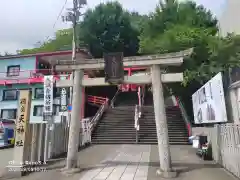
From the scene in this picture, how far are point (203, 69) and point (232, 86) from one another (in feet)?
11.0

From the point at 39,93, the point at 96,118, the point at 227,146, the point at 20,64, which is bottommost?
the point at 227,146

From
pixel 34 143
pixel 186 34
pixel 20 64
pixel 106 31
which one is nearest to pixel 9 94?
pixel 20 64

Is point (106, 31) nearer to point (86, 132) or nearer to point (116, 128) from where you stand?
point (116, 128)

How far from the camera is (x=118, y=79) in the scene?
7.77 meters

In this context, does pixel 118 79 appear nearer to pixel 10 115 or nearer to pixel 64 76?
pixel 64 76

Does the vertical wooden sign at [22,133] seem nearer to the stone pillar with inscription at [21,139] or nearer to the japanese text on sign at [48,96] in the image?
the stone pillar with inscription at [21,139]

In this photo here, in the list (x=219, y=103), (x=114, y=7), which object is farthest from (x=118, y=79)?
(x=114, y=7)

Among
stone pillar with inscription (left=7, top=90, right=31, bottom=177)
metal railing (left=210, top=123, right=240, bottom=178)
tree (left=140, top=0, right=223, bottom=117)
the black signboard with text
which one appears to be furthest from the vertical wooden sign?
tree (left=140, top=0, right=223, bottom=117)

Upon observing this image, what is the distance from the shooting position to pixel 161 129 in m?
7.20

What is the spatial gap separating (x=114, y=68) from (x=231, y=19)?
408 inches

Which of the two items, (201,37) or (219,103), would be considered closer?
(219,103)

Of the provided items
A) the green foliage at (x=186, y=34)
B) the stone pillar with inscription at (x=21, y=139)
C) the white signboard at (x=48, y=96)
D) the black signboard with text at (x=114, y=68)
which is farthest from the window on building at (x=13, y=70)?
the black signboard with text at (x=114, y=68)

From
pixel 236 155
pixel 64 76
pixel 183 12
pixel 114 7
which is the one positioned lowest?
pixel 236 155

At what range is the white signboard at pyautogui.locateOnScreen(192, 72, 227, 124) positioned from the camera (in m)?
8.49
